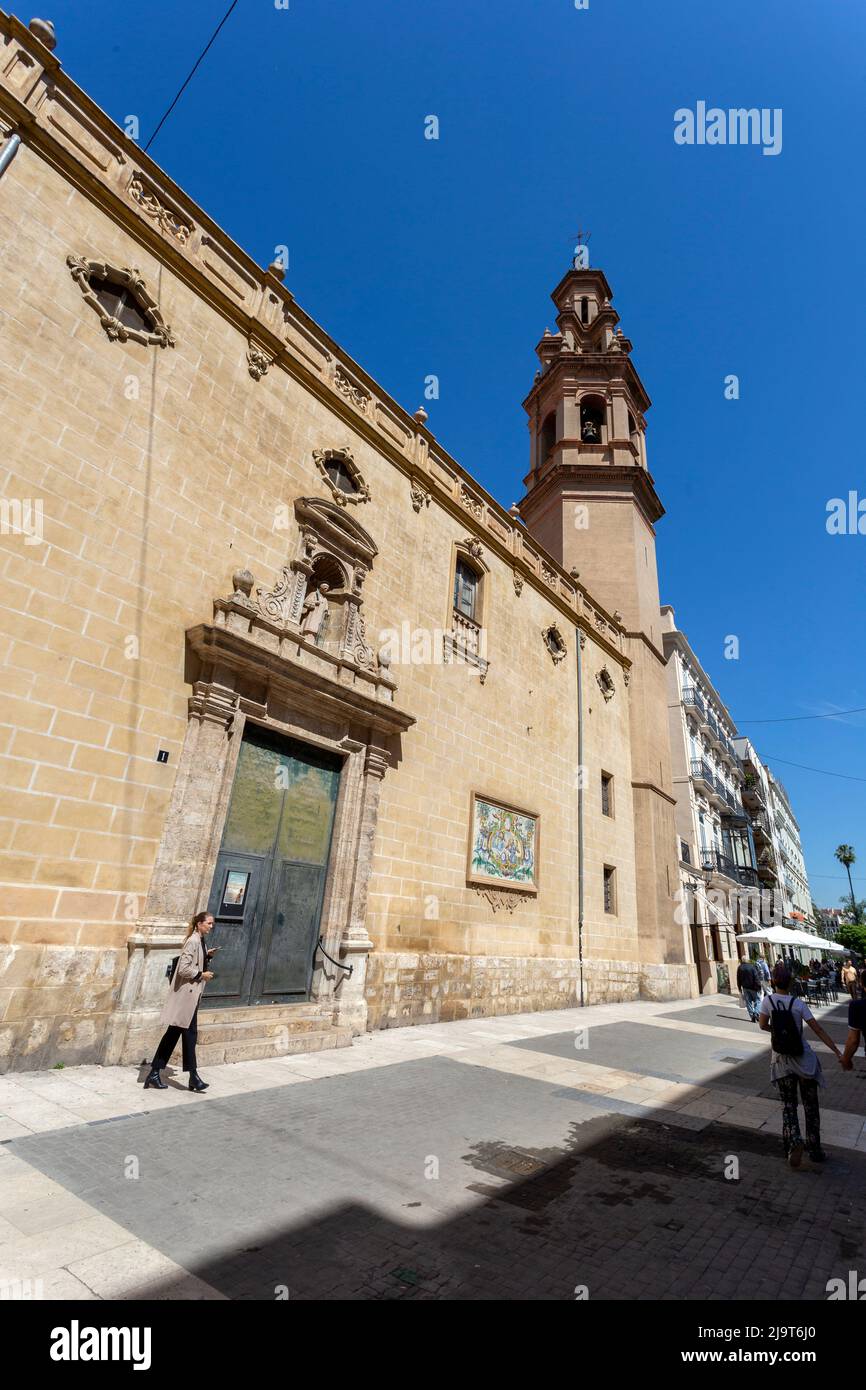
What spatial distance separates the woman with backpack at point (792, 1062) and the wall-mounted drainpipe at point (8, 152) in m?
12.0

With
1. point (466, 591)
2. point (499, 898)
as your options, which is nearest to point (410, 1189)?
point (499, 898)

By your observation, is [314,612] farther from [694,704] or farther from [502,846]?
[694,704]

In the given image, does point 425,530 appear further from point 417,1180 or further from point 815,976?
point 815,976

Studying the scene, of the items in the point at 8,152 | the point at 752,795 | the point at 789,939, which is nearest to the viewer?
the point at 8,152

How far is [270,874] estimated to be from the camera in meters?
8.79

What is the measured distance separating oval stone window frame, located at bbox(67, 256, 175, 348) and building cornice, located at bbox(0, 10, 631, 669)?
0.31m

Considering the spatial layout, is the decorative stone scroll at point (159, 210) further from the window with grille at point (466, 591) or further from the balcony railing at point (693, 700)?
the balcony railing at point (693, 700)

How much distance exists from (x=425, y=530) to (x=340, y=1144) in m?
11.4

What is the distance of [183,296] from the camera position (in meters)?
9.41

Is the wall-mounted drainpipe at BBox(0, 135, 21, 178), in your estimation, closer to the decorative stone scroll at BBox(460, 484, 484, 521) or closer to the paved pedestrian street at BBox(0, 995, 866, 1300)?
the decorative stone scroll at BBox(460, 484, 484, 521)

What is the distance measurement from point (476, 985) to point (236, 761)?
7115mm

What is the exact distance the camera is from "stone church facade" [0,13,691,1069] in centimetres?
675

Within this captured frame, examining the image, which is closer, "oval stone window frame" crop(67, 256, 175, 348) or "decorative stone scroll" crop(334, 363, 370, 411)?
"oval stone window frame" crop(67, 256, 175, 348)

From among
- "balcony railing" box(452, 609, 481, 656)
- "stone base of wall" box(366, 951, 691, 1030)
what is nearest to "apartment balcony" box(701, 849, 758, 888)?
"stone base of wall" box(366, 951, 691, 1030)
